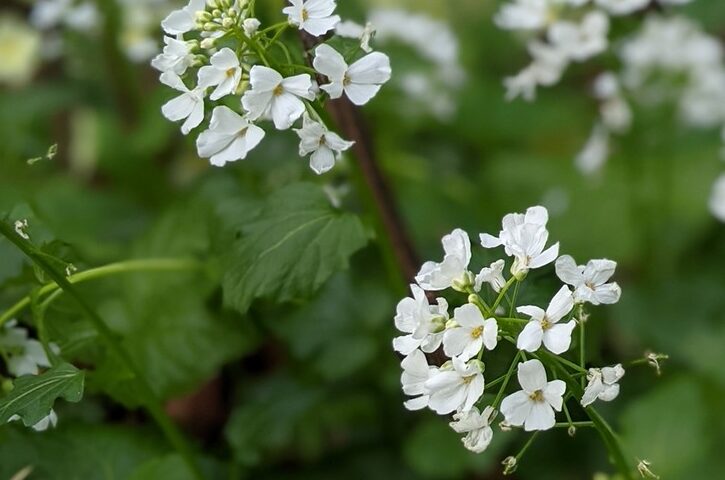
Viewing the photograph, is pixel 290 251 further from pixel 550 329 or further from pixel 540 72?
pixel 540 72

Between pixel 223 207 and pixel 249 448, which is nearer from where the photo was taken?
pixel 223 207

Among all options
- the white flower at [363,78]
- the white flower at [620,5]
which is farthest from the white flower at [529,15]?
the white flower at [363,78]

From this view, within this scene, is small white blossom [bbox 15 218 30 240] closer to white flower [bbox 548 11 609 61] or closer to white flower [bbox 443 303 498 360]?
white flower [bbox 443 303 498 360]

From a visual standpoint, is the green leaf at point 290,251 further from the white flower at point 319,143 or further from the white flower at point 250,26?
the white flower at point 250,26

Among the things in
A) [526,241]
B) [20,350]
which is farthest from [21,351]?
[526,241]

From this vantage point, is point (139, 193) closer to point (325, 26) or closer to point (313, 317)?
point (313, 317)

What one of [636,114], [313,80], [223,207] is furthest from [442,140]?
[313,80]
